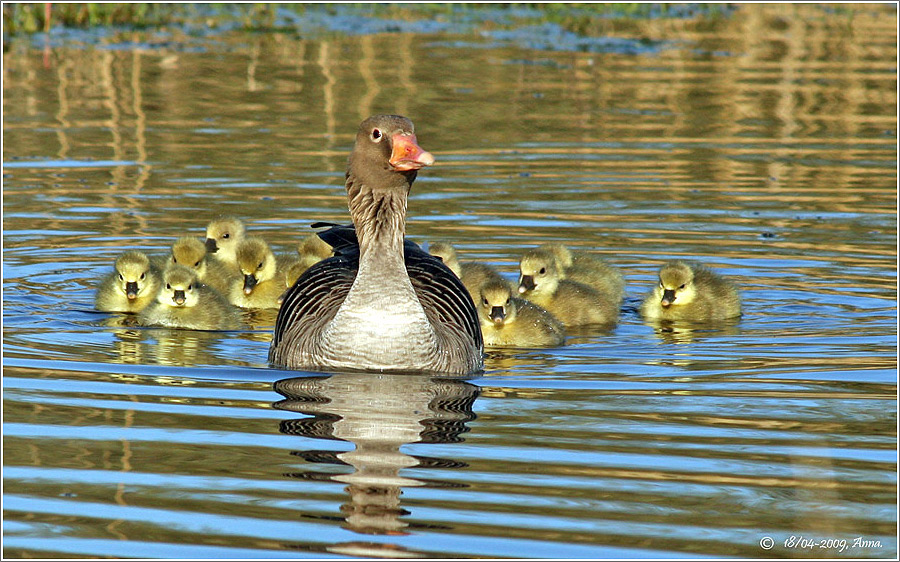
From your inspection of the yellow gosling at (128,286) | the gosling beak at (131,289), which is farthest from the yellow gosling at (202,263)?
the gosling beak at (131,289)

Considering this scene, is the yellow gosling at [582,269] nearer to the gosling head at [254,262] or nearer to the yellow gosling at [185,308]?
the gosling head at [254,262]

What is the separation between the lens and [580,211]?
42.7 feet

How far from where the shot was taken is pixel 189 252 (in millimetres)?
10633

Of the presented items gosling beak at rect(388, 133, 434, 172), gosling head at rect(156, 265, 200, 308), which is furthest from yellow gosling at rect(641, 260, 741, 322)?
gosling head at rect(156, 265, 200, 308)

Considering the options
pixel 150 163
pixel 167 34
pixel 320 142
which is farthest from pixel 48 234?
pixel 167 34

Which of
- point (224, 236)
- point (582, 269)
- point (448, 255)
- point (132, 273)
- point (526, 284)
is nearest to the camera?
point (132, 273)

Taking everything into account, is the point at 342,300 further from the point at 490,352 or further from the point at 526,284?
the point at 526,284

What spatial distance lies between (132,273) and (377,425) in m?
3.80

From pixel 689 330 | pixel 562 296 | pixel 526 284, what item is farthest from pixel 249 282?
pixel 689 330

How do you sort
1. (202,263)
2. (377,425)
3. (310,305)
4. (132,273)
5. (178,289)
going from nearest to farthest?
Answer: (377,425)
(310,305)
(178,289)
(132,273)
(202,263)

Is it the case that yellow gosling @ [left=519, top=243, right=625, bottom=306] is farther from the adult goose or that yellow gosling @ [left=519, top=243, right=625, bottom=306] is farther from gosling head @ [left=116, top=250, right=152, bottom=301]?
gosling head @ [left=116, top=250, right=152, bottom=301]

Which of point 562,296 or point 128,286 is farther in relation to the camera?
point 562,296

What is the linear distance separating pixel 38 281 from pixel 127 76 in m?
9.75

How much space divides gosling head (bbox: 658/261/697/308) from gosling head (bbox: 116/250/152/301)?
3.67 metres
